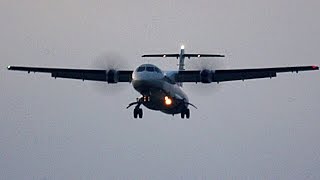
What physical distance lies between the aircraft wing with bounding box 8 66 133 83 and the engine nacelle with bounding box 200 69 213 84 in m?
4.91

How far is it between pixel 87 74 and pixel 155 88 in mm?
9994

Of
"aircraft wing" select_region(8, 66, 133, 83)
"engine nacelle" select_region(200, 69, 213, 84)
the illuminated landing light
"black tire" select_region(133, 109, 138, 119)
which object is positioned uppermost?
"aircraft wing" select_region(8, 66, 133, 83)

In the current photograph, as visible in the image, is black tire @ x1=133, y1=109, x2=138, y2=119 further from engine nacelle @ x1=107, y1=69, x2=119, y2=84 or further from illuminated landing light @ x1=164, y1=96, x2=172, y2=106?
illuminated landing light @ x1=164, y1=96, x2=172, y2=106

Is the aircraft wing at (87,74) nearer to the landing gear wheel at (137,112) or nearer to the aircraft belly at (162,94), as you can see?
the landing gear wheel at (137,112)

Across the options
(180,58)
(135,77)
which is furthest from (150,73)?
(180,58)

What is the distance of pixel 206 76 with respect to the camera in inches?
2338

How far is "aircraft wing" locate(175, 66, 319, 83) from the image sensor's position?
195ft

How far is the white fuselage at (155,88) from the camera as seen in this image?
53.8 meters

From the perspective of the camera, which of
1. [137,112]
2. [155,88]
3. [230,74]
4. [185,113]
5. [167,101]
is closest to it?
[155,88]

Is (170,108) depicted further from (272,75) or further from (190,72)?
(272,75)

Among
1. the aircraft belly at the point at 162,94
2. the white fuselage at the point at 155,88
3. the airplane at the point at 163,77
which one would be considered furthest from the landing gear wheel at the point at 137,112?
the white fuselage at the point at 155,88

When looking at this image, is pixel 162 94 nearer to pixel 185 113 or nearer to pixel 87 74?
pixel 185 113

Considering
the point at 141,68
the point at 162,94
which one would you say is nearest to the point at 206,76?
the point at 162,94

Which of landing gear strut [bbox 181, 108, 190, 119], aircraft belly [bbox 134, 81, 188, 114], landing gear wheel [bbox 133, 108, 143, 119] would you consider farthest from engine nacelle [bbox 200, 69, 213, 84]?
landing gear wheel [bbox 133, 108, 143, 119]
